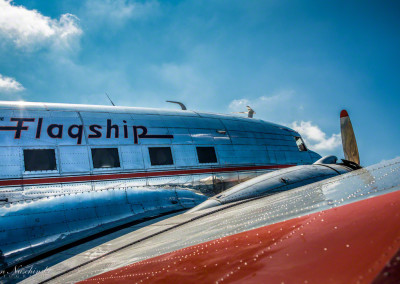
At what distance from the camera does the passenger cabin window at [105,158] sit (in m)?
9.20

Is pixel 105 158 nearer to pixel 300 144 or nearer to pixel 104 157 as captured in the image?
pixel 104 157

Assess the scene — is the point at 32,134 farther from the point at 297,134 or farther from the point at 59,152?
the point at 297,134

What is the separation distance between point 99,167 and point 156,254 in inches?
254

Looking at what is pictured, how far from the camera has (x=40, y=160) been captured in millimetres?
8398

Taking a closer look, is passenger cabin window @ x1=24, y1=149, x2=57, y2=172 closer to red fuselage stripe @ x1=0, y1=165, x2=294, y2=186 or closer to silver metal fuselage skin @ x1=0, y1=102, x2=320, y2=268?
silver metal fuselage skin @ x1=0, y1=102, x2=320, y2=268

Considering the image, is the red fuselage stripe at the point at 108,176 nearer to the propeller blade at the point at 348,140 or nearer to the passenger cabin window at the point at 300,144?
the propeller blade at the point at 348,140

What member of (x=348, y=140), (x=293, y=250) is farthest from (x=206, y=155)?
(x=293, y=250)

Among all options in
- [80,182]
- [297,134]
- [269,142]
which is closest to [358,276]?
[80,182]

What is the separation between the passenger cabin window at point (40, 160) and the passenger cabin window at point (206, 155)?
16.4ft

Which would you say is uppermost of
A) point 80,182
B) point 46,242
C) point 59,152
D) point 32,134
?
point 32,134

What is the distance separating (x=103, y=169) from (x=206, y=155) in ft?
13.0

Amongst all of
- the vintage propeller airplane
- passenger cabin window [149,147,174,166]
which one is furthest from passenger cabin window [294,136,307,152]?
passenger cabin window [149,147,174,166]

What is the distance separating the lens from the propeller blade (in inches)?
456

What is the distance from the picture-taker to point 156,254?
333 centimetres
